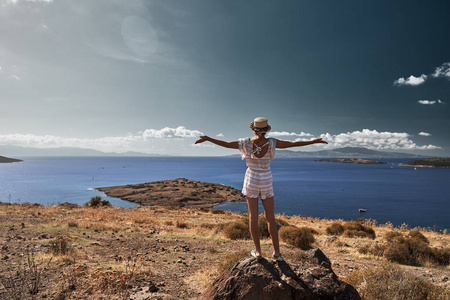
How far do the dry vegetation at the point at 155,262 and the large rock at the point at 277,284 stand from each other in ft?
3.48

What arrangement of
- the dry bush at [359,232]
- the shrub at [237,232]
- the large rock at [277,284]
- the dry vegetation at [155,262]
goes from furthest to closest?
1. the dry bush at [359,232]
2. the shrub at [237,232]
3. the dry vegetation at [155,262]
4. the large rock at [277,284]

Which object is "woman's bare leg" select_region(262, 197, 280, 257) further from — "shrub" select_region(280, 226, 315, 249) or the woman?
"shrub" select_region(280, 226, 315, 249)

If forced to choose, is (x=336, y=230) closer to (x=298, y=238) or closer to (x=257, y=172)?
(x=298, y=238)

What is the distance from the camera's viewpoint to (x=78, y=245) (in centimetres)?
1154

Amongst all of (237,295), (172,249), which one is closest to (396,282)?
(237,295)

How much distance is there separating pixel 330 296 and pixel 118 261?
327 inches

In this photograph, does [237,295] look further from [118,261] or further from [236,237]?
[236,237]

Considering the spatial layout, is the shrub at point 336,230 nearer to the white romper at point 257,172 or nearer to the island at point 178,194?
the white romper at point 257,172

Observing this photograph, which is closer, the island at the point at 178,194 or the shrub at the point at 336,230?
the shrub at the point at 336,230

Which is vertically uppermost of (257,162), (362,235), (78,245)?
(257,162)

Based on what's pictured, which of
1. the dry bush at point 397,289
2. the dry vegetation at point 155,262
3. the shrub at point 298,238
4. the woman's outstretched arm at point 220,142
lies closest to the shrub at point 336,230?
the dry vegetation at point 155,262

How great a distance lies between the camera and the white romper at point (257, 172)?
4.94 metres

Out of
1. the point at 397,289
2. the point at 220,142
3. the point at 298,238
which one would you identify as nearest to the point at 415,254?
the point at 298,238

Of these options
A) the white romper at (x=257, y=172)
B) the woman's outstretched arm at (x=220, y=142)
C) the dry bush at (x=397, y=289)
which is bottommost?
the dry bush at (x=397, y=289)
